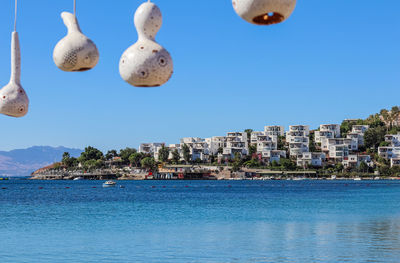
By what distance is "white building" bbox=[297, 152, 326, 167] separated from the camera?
370ft

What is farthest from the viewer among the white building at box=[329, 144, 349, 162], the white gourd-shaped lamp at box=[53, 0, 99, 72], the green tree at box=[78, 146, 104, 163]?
the green tree at box=[78, 146, 104, 163]

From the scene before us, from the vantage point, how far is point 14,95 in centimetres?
228

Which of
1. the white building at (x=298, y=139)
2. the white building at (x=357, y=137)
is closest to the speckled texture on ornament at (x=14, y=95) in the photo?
the white building at (x=298, y=139)

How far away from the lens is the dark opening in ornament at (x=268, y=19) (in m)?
1.76

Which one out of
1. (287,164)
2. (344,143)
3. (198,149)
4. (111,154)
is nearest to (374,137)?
(344,143)

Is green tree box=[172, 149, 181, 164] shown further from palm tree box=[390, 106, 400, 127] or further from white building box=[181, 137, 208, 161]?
palm tree box=[390, 106, 400, 127]

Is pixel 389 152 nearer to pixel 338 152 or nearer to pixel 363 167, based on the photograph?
pixel 363 167

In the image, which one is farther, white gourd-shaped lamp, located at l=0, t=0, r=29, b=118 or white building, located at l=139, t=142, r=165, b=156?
white building, located at l=139, t=142, r=165, b=156

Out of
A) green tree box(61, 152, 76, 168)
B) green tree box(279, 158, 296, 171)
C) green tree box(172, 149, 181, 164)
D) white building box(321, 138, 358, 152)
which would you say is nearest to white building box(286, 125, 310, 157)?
green tree box(279, 158, 296, 171)

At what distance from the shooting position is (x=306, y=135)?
122188 mm

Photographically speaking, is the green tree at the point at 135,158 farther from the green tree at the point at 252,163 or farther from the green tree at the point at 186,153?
the green tree at the point at 252,163

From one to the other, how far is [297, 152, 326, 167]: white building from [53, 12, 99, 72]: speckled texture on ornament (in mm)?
111843

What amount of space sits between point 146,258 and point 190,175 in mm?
105521

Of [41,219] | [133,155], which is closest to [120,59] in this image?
[41,219]
